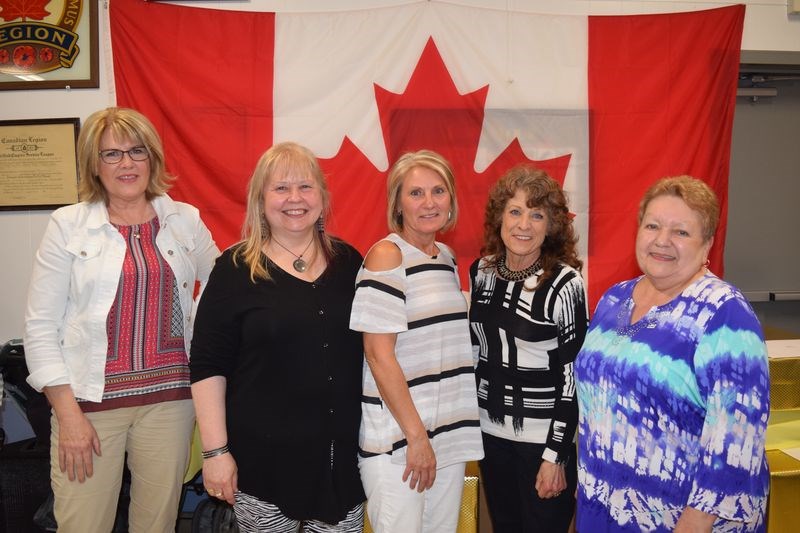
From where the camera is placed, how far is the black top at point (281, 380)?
137cm

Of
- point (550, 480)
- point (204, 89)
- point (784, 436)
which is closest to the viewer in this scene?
point (550, 480)

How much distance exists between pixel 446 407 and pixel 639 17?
88.3 inches

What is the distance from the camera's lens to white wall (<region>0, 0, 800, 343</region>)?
278cm

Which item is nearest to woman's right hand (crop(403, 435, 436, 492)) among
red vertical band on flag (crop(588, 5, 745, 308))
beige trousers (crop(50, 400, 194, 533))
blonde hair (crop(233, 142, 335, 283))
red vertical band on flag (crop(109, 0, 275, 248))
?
blonde hair (crop(233, 142, 335, 283))

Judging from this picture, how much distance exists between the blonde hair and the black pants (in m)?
0.77

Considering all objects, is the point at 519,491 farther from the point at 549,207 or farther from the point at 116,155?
the point at 116,155

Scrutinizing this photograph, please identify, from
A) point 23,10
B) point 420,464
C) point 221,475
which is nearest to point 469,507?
point 420,464

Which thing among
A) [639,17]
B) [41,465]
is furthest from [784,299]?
[41,465]

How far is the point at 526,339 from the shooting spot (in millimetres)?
1511

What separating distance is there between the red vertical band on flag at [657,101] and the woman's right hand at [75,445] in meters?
2.29

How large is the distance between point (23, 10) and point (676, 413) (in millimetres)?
3156

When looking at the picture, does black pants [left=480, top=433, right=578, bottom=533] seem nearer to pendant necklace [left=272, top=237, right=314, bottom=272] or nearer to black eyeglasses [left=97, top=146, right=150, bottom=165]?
pendant necklace [left=272, top=237, right=314, bottom=272]

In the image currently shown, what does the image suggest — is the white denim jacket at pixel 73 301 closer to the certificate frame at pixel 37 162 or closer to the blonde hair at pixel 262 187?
the blonde hair at pixel 262 187

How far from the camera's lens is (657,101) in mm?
2785
